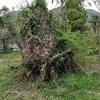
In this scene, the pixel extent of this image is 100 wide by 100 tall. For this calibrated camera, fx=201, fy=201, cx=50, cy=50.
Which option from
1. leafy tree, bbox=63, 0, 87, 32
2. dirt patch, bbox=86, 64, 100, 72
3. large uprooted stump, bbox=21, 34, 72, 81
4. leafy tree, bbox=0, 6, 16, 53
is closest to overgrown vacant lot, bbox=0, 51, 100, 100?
large uprooted stump, bbox=21, 34, 72, 81

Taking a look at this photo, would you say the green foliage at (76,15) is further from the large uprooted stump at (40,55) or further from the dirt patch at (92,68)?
the large uprooted stump at (40,55)

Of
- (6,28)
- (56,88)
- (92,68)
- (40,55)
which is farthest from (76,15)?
(56,88)

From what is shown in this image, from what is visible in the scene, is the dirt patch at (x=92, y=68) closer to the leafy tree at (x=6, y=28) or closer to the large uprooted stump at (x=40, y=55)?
the large uprooted stump at (x=40, y=55)

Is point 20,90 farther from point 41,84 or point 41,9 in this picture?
point 41,9

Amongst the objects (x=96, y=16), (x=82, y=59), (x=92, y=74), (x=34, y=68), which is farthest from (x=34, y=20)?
(x=96, y=16)

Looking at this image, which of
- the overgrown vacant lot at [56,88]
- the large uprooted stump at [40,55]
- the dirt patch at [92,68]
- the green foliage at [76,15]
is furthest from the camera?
the green foliage at [76,15]

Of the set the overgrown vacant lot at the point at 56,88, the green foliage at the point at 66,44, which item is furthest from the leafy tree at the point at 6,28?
the overgrown vacant lot at the point at 56,88

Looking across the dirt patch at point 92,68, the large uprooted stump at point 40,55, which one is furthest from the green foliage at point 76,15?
the large uprooted stump at point 40,55

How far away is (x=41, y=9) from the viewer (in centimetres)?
779

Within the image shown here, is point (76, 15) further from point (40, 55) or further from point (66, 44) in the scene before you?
point (40, 55)

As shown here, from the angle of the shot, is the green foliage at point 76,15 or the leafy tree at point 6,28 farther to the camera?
the green foliage at point 76,15

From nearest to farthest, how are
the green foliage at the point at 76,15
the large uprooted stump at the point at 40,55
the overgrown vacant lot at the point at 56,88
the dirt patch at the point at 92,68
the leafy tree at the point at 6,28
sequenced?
the overgrown vacant lot at the point at 56,88
the large uprooted stump at the point at 40,55
the dirt patch at the point at 92,68
the leafy tree at the point at 6,28
the green foliage at the point at 76,15

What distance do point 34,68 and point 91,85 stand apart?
6.94 feet

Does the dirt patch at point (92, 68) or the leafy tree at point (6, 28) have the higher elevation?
the leafy tree at point (6, 28)
